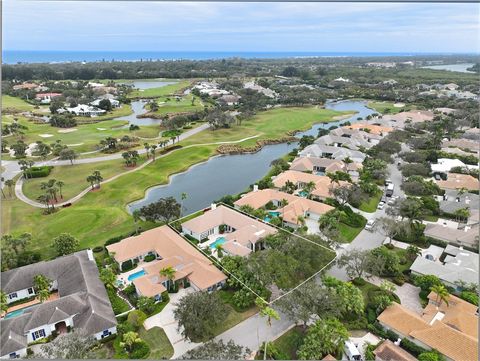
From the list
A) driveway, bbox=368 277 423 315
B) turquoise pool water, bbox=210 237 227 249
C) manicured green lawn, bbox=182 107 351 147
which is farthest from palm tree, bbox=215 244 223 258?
manicured green lawn, bbox=182 107 351 147

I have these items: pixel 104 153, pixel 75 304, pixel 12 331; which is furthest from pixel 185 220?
pixel 104 153

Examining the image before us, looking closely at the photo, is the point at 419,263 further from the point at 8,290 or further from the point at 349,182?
the point at 8,290

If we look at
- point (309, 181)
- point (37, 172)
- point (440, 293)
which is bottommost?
point (37, 172)

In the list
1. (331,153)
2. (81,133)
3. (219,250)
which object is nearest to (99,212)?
(219,250)

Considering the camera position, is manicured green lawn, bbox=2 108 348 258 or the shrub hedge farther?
the shrub hedge

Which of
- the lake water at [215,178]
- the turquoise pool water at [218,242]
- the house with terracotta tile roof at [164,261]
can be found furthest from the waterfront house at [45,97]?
the turquoise pool water at [218,242]

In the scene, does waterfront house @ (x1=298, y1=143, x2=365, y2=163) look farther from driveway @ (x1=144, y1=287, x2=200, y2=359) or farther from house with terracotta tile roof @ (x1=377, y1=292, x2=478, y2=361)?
driveway @ (x1=144, y1=287, x2=200, y2=359)

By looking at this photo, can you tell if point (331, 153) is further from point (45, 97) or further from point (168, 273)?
point (45, 97)
